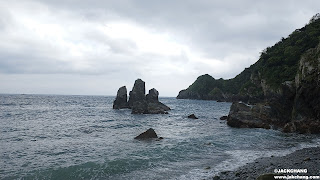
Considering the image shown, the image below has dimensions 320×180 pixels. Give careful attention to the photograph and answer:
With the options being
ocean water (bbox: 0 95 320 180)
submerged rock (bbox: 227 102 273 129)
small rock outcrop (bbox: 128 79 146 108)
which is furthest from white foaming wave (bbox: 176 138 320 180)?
small rock outcrop (bbox: 128 79 146 108)

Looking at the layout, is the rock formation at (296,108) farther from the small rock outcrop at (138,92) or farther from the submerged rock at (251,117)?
the small rock outcrop at (138,92)

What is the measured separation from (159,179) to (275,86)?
→ 61084 millimetres

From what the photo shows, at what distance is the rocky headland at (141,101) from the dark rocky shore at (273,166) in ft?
180

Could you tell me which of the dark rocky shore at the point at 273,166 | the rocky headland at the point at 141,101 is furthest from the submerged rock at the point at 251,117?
the rocky headland at the point at 141,101

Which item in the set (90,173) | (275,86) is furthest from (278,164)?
(275,86)

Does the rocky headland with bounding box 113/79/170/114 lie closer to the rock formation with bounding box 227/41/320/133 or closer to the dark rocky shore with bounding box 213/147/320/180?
the rock formation with bounding box 227/41/320/133

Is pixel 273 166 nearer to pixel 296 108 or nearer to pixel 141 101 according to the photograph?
pixel 296 108

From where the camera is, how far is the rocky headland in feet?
241

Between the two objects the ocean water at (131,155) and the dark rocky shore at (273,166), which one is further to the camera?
the ocean water at (131,155)

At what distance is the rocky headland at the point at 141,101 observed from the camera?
7331 centimetres

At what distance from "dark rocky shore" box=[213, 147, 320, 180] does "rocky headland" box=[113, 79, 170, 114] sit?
5486 cm

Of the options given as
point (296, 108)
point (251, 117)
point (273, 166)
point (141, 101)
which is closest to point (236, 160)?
point (273, 166)

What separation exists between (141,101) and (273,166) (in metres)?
62.0

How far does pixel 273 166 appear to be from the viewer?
1698 centimetres
